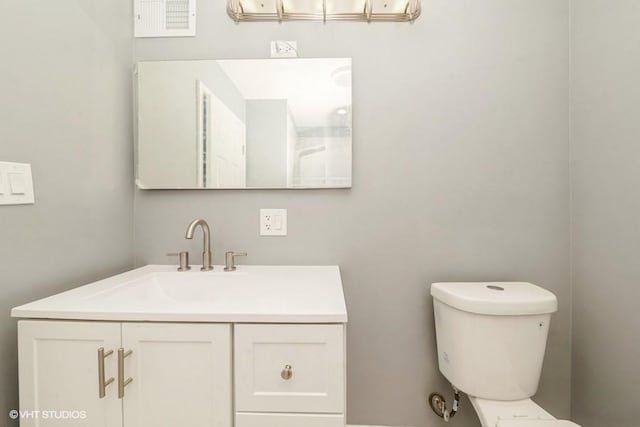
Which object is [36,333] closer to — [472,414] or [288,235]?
[288,235]

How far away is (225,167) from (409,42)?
0.93 meters

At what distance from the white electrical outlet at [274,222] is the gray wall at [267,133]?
16cm

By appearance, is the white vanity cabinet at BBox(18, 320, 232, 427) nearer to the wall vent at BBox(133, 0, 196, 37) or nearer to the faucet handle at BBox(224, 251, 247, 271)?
the faucet handle at BBox(224, 251, 247, 271)

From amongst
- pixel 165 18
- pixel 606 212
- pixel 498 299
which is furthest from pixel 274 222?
pixel 606 212

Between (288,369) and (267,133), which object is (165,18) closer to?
(267,133)

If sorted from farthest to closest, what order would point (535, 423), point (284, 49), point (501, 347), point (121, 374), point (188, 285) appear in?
point (284, 49) → point (188, 285) → point (501, 347) → point (535, 423) → point (121, 374)

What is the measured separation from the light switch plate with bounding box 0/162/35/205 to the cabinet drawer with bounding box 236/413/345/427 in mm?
809

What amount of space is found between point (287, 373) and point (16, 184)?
87cm

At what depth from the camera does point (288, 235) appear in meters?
1.20

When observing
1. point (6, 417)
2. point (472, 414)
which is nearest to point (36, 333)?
point (6, 417)

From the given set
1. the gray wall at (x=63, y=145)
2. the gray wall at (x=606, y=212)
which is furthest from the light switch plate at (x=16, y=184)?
the gray wall at (x=606, y=212)

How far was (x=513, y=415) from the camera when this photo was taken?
93cm

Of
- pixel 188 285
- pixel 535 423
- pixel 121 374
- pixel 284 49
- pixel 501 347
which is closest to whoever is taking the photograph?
pixel 121 374

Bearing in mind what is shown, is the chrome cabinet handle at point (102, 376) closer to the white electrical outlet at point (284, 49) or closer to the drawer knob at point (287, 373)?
the drawer knob at point (287, 373)
